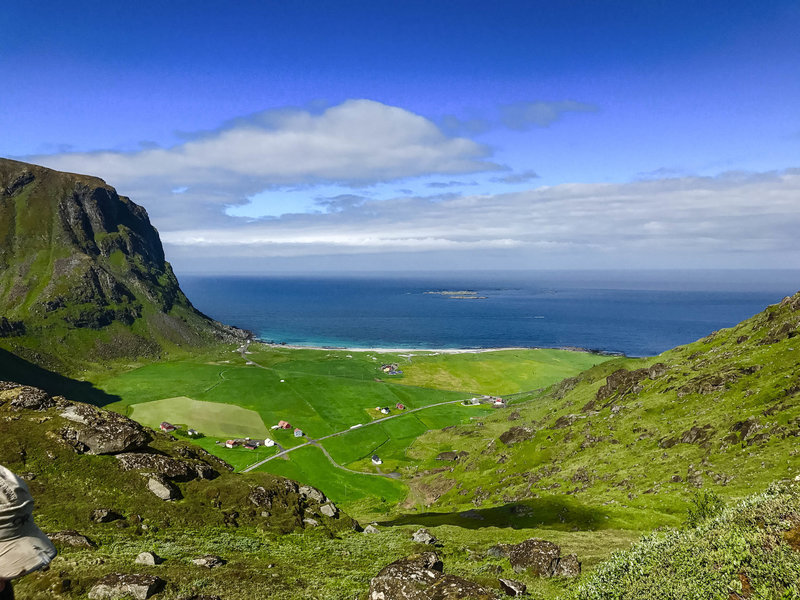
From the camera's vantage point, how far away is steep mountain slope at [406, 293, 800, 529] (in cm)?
5862

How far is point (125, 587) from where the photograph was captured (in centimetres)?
2275

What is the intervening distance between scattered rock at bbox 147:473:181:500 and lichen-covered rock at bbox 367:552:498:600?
2769 cm

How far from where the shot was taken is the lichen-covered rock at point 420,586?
73.8 feet

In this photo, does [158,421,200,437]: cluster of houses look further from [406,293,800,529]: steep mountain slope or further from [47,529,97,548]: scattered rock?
[47,529,97,548]: scattered rock

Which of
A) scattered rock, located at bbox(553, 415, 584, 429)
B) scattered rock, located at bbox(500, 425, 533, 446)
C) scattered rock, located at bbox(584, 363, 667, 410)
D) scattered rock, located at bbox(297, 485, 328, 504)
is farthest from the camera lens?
scattered rock, located at bbox(500, 425, 533, 446)

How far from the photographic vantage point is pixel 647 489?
62.5 meters

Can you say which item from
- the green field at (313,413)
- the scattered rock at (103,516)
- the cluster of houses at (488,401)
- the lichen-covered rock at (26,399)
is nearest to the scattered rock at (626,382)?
the green field at (313,413)

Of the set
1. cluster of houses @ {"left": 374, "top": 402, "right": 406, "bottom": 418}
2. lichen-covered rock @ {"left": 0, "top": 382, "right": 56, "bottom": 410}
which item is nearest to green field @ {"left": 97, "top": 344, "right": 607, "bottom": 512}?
cluster of houses @ {"left": 374, "top": 402, "right": 406, "bottom": 418}

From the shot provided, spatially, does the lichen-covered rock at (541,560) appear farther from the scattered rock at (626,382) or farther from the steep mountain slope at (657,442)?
the scattered rock at (626,382)

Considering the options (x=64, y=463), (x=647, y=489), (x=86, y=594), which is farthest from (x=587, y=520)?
(x=64, y=463)

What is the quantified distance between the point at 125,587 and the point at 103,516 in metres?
16.2

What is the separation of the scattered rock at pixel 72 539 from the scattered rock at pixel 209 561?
7607 millimetres

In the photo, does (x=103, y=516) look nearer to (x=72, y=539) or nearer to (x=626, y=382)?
(x=72, y=539)

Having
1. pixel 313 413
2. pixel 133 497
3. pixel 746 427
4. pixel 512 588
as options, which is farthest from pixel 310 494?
pixel 313 413
